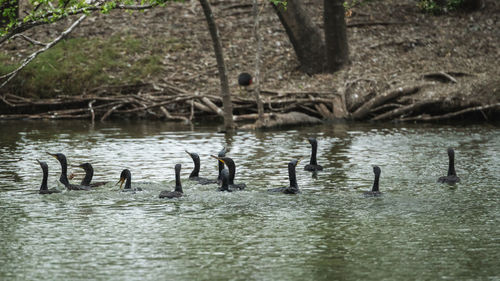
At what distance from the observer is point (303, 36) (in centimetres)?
3188

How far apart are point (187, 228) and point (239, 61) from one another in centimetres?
2179

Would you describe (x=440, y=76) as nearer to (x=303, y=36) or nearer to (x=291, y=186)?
(x=303, y=36)

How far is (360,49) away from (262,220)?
72.1 ft

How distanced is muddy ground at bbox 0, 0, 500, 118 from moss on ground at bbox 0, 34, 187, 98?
1.49 ft

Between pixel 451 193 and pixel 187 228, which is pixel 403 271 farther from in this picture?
pixel 451 193

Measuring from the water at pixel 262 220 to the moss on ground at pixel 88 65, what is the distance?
1055cm

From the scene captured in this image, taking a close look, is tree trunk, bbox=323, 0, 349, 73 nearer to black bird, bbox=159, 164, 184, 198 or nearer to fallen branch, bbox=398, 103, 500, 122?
fallen branch, bbox=398, 103, 500, 122

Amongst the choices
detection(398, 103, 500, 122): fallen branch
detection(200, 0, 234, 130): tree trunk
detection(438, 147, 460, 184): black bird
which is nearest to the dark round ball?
detection(200, 0, 234, 130): tree trunk

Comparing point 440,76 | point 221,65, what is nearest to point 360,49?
point 440,76

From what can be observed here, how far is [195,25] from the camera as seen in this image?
120ft

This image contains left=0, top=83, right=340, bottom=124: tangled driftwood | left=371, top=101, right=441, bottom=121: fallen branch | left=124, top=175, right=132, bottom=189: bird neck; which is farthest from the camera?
left=0, top=83, right=340, bottom=124: tangled driftwood

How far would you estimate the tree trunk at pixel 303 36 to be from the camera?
A: 31.5 metres

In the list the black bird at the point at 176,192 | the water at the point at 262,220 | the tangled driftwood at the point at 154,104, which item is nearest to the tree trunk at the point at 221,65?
the tangled driftwood at the point at 154,104

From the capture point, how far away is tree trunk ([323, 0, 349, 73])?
31.1m
